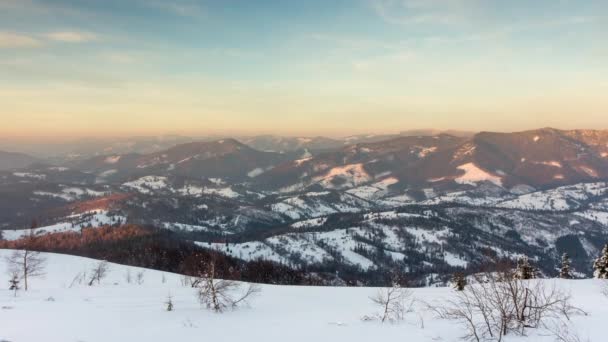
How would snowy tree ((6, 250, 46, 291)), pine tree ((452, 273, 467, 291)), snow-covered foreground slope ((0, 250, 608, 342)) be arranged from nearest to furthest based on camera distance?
1. snow-covered foreground slope ((0, 250, 608, 342))
2. snowy tree ((6, 250, 46, 291))
3. pine tree ((452, 273, 467, 291))

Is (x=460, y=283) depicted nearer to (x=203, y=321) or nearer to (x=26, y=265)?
(x=203, y=321)

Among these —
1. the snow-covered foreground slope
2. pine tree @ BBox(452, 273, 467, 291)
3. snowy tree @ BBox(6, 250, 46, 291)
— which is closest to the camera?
the snow-covered foreground slope

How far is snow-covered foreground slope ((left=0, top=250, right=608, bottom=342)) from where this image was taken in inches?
555

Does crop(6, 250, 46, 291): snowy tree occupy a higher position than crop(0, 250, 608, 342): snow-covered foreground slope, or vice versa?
crop(0, 250, 608, 342): snow-covered foreground slope

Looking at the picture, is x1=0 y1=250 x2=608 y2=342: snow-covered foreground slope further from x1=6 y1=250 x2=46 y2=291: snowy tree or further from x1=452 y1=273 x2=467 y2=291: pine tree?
x1=6 y1=250 x2=46 y2=291: snowy tree

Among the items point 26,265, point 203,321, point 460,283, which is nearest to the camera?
point 203,321

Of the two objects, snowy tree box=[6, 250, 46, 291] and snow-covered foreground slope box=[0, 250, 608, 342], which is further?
snowy tree box=[6, 250, 46, 291]

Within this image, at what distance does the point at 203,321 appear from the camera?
17156mm

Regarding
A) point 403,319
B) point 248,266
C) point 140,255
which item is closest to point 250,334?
point 403,319

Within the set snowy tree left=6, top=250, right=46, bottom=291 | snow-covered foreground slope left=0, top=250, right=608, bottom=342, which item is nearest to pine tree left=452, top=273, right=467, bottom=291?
snow-covered foreground slope left=0, top=250, right=608, bottom=342

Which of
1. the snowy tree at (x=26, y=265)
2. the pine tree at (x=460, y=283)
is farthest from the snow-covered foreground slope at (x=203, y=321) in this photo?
the snowy tree at (x=26, y=265)

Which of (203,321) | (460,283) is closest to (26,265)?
(203,321)

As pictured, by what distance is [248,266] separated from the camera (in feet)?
562

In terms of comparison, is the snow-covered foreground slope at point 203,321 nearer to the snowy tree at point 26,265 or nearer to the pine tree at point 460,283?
the pine tree at point 460,283
